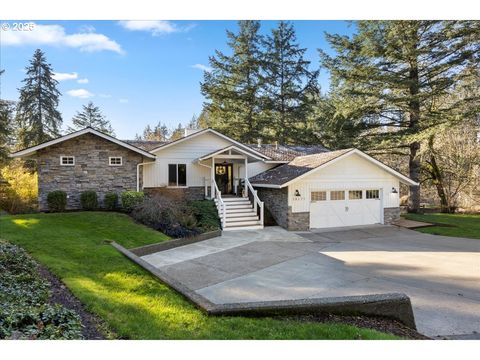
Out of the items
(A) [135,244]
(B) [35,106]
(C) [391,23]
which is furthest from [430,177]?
(B) [35,106]

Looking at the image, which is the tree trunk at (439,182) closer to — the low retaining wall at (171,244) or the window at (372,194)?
the window at (372,194)

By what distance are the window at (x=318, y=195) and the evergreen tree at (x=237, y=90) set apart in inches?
468

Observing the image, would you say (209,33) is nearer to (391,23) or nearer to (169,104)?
(169,104)

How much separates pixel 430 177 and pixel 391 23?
33.7ft

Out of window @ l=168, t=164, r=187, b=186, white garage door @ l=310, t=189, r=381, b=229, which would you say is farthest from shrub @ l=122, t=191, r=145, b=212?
white garage door @ l=310, t=189, r=381, b=229

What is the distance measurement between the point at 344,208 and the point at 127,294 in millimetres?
10617

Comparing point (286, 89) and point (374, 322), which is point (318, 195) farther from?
point (286, 89)

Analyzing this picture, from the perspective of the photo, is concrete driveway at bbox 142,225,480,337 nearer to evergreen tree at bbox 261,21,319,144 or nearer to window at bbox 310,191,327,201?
window at bbox 310,191,327,201

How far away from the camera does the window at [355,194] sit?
13602 millimetres

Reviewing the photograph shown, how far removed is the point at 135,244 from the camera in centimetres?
905

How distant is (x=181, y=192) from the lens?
14.8 metres

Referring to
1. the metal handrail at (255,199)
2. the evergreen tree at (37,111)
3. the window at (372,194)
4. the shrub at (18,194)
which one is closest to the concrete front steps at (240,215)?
the metal handrail at (255,199)

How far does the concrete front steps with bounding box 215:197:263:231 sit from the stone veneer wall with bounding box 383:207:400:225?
5945 millimetres

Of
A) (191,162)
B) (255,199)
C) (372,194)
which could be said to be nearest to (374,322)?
(255,199)
